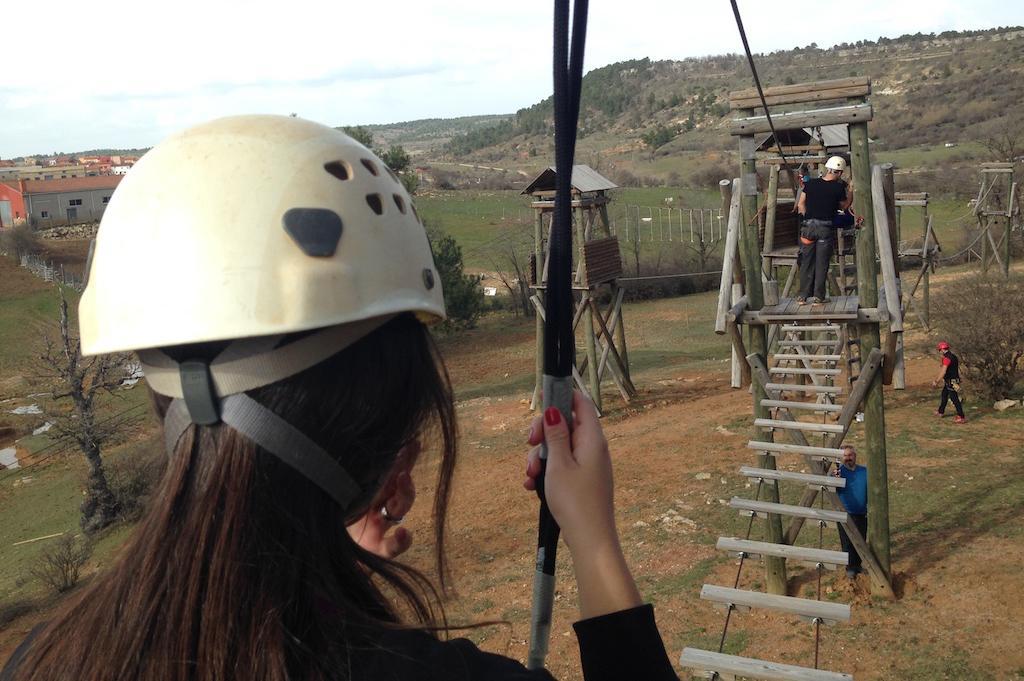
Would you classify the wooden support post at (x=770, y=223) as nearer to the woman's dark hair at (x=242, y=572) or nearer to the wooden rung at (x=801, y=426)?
the wooden rung at (x=801, y=426)

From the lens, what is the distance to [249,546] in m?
1.20

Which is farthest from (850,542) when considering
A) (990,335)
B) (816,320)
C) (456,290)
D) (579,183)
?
(456,290)

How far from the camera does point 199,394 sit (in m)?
1.21

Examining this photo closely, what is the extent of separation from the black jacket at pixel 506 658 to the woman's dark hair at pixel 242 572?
0.14 feet

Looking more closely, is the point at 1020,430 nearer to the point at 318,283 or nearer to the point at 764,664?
the point at 764,664

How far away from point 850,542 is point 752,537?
176 centimetres

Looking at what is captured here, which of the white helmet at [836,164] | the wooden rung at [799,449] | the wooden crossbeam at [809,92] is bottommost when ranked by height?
the wooden rung at [799,449]

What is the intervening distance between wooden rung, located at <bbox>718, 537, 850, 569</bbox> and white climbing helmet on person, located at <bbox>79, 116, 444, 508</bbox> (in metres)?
5.93

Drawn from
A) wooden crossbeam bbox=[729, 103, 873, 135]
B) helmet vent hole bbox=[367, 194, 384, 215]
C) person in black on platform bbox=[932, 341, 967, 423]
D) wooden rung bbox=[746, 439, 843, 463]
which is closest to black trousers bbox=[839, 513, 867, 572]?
wooden rung bbox=[746, 439, 843, 463]

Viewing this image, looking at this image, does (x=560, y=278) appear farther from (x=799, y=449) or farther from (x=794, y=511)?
(x=799, y=449)

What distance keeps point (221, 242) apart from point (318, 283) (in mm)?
153

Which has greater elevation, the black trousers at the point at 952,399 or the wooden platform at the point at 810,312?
the wooden platform at the point at 810,312

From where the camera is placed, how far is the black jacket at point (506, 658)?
1157 millimetres

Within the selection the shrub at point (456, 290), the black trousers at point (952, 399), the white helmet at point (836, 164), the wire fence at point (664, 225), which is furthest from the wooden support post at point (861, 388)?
the wire fence at point (664, 225)
